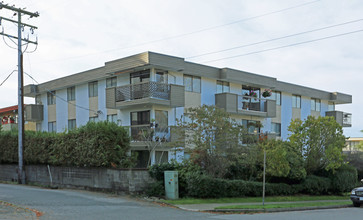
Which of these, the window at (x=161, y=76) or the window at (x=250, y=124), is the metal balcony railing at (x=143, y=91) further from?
the window at (x=250, y=124)

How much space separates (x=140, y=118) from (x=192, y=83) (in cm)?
464

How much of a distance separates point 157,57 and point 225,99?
6607mm

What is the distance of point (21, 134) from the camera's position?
914 inches

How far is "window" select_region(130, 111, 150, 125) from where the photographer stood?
83.9 feet

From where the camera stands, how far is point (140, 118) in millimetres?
26125

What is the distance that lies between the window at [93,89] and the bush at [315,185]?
54.6 ft

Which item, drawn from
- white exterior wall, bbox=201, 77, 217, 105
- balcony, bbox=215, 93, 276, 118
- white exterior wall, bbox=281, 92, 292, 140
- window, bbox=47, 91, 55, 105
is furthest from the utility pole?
white exterior wall, bbox=281, 92, 292, 140

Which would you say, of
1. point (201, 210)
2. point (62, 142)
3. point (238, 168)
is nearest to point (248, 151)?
point (238, 168)

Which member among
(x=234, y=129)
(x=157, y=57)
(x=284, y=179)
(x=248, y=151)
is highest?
(x=157, y=57)

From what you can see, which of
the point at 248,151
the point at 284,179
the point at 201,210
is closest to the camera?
the point at 201,210

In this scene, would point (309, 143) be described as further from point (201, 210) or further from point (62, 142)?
point (62, 142)

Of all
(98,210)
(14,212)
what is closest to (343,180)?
(98,210)

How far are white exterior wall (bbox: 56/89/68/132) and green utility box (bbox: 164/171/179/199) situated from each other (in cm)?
1807

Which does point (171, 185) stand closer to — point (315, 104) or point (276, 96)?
point (276, 96)
